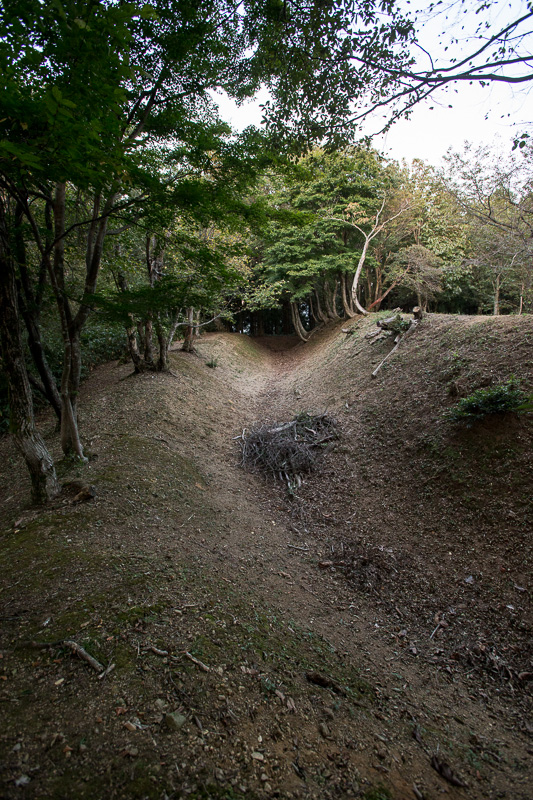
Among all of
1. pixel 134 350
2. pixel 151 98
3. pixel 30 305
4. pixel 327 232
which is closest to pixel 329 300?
pixel 327 232

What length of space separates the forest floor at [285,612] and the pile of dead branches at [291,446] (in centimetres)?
28

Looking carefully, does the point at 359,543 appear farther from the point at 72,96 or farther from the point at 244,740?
the point at 72,96

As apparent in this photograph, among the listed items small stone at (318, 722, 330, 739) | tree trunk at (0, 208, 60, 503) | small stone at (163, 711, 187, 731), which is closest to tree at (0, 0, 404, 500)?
tree trunk at (0, 208, 60, 503)

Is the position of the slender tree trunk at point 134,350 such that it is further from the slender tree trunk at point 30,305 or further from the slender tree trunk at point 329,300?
the slender tree trunk at point 329,300

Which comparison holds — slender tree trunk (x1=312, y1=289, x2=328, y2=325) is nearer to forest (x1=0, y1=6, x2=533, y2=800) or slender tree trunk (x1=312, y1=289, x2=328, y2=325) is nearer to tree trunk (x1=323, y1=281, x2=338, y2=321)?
tree trunk (x1=323, y1=281, x2=338, y2=321)

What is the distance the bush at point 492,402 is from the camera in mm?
4684

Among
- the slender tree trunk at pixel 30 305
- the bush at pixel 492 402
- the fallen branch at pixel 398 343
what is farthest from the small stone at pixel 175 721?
the fallen branch at pixel 398 343

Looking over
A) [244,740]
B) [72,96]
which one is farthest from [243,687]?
[72,96]

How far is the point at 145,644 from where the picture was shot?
7.89 ft

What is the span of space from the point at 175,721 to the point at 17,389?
3.57 meters

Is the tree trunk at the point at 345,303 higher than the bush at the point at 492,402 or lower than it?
higher

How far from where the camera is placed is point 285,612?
333 centimetres

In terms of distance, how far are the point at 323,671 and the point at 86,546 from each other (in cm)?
256

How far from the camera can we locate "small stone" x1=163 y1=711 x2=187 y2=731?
1889mm
